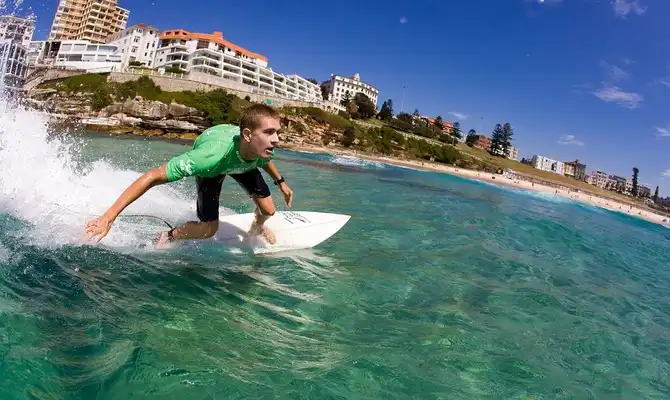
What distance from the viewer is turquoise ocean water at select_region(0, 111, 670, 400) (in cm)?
276

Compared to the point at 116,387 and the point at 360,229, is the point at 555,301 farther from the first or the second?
the point at 116,387

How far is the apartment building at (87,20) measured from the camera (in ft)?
392

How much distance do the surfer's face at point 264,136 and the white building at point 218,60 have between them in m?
80.9

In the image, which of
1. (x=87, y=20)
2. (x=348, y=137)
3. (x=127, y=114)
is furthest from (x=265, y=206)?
(x=87, y=20)

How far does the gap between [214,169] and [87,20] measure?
490 ft

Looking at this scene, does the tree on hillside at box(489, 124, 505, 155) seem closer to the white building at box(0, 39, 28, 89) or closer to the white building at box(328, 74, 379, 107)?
the white building at box(328, 74, 379, 107)

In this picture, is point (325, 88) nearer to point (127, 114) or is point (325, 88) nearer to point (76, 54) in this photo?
point (76, 54)

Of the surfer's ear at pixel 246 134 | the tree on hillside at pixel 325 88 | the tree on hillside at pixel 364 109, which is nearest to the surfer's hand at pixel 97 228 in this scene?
the surfer's ear at pixel 246 134

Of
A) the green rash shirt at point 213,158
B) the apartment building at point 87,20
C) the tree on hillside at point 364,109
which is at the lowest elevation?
the green rash shirt at point 213,158

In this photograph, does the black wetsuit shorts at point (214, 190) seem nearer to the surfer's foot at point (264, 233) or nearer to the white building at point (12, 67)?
the surfer's foot at point (264, 233)

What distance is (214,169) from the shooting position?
182 inches

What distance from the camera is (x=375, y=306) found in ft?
16.1

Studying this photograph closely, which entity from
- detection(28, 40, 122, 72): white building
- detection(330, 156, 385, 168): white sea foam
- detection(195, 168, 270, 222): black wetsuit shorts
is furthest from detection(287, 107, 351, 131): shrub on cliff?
detection(195, 168, 270, 222): black wetsuit shorts

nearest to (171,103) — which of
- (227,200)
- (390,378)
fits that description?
(227,200)
